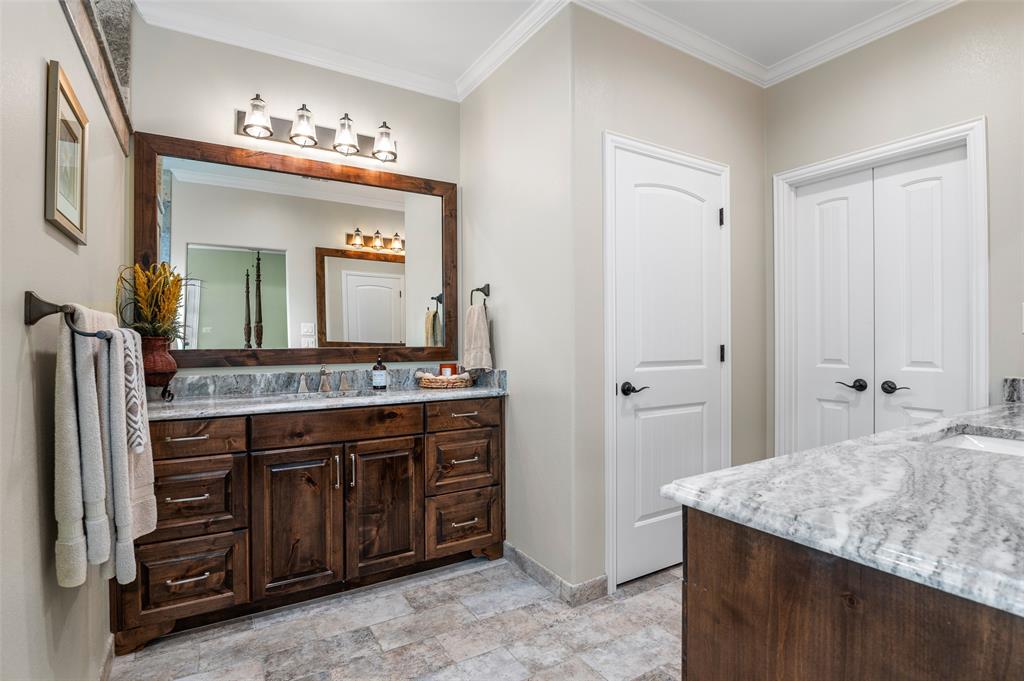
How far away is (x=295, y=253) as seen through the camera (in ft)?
9.47

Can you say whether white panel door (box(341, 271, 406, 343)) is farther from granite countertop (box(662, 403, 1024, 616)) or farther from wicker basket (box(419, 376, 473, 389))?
granite countertop (box(662, 403, 1024, 616))

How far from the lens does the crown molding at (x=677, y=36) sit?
8.19 ft

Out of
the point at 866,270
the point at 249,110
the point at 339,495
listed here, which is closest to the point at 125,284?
the point at 249,110

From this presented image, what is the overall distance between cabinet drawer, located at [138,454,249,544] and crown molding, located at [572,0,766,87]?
253cm

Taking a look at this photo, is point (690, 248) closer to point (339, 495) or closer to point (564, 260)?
point (564, 260)

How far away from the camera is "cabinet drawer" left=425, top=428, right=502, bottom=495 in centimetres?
267

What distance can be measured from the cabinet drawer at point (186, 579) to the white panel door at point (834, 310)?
116 inches

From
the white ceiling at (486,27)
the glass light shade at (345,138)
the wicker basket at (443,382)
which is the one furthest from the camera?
the wicker basket at (443,382)

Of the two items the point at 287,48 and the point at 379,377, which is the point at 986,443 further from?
the point at 287,48

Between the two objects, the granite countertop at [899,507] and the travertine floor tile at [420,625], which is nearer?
the granite countertop at [899,507]

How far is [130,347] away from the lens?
145cm

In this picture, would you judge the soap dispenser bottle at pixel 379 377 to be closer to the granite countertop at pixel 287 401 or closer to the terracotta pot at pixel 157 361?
the granite countertop at pixel 287 401

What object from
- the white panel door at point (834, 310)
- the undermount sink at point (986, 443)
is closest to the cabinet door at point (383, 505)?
the undermount sink at point (986, 443)

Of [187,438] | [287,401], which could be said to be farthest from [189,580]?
[287,401]
